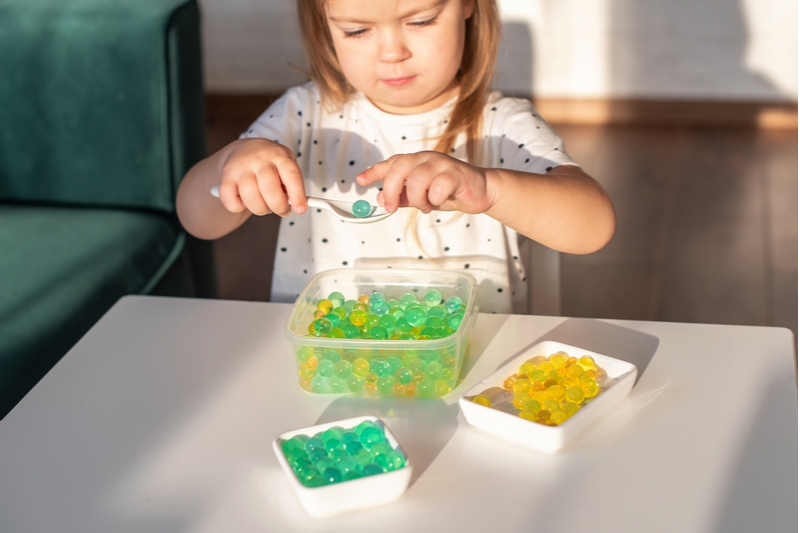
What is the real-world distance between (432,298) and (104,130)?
3.12 ft

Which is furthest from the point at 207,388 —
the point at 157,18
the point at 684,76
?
the point at 684,76

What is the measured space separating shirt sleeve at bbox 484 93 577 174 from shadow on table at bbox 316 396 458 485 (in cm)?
40

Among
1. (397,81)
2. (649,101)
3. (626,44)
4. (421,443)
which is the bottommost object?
(649,101)

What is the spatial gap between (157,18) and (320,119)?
51 cm

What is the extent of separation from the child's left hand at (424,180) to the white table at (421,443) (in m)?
0.16

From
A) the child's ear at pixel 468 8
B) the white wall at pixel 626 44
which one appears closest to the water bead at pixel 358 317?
the child's ear at pixel 468 8

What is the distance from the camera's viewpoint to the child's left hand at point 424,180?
71cm

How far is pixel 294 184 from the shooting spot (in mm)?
771

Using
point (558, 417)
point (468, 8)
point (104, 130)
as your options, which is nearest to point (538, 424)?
point (558, 417)

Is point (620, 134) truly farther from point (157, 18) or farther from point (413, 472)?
point (413, 472)

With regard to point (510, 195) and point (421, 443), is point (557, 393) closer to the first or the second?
point (421, 443)

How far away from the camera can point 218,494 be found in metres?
0.59

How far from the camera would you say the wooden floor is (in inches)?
75.0

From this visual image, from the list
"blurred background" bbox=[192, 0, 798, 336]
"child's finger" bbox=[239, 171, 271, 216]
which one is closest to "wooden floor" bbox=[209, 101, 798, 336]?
"blurred background" bbox=[192, 0, 798, 336]
